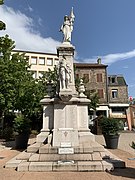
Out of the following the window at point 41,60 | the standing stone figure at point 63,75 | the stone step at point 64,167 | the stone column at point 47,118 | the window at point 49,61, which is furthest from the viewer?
the window at point 49,61

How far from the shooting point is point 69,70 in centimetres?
898

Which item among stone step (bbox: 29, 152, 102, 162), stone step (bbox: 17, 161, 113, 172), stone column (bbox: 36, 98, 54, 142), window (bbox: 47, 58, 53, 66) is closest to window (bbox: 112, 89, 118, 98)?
window (bbox: 47, 58, 53, 66)

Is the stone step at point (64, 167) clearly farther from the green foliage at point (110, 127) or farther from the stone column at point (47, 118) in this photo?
the green foliage at point (110, 127)

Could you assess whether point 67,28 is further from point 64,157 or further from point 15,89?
point 15,89

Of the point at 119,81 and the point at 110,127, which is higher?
the point at 119,81

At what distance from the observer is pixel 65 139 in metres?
7.48

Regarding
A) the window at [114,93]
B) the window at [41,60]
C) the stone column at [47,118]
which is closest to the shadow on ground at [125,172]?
the stone column at [47,118]

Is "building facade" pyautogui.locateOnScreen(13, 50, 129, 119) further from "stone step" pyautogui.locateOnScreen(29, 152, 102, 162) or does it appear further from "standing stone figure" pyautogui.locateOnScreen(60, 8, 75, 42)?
"stone step" pyautogui.locateOnScreen(29, 152, 102, 162)

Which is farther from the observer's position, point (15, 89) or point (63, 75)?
point (15, 89)

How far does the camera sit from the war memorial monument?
5871mm

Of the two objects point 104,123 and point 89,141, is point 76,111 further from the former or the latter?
point 104,123

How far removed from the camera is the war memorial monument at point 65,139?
5871 mm

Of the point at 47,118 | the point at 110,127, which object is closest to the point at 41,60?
the point at 110,127

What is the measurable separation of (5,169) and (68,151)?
2355 millimetres
